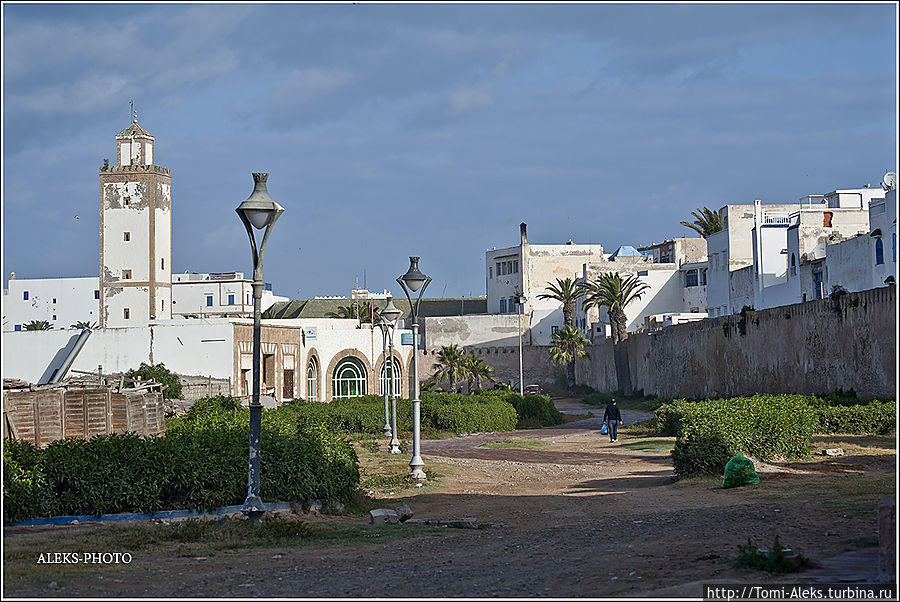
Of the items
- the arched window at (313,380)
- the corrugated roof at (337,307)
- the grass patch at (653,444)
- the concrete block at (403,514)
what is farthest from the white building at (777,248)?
the corrugated roof at (337,307)

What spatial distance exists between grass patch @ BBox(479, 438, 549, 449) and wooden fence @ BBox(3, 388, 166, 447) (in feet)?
38.7

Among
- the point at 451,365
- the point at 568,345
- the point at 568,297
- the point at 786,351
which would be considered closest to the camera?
the point at 786,351

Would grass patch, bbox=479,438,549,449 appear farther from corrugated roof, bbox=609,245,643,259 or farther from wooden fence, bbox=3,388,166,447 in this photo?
corrugated roof, bbox=609,245,643,259

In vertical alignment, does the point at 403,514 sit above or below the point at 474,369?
below

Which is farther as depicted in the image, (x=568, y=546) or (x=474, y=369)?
(x=474, y=369)

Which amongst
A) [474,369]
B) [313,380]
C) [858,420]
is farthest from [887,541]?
[474,369]

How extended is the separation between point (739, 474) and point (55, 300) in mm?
90223

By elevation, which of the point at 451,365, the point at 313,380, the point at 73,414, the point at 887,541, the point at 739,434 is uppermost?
the point at 451,365

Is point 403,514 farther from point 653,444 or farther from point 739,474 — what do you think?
point 653,444

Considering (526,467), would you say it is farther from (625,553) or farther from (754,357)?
(754,357)

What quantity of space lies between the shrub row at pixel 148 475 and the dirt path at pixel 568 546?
243 cm

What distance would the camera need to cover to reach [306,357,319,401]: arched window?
185 feet

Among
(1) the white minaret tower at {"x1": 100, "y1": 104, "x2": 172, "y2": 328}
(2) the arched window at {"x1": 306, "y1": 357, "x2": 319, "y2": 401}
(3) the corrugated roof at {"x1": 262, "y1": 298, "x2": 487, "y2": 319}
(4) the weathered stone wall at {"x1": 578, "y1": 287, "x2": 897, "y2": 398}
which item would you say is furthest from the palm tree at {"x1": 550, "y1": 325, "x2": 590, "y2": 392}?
(1) the white minaret tower at {"x1": 100, "y1": 104, "x2": 172, "y2": 328}

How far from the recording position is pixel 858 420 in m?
24.9
